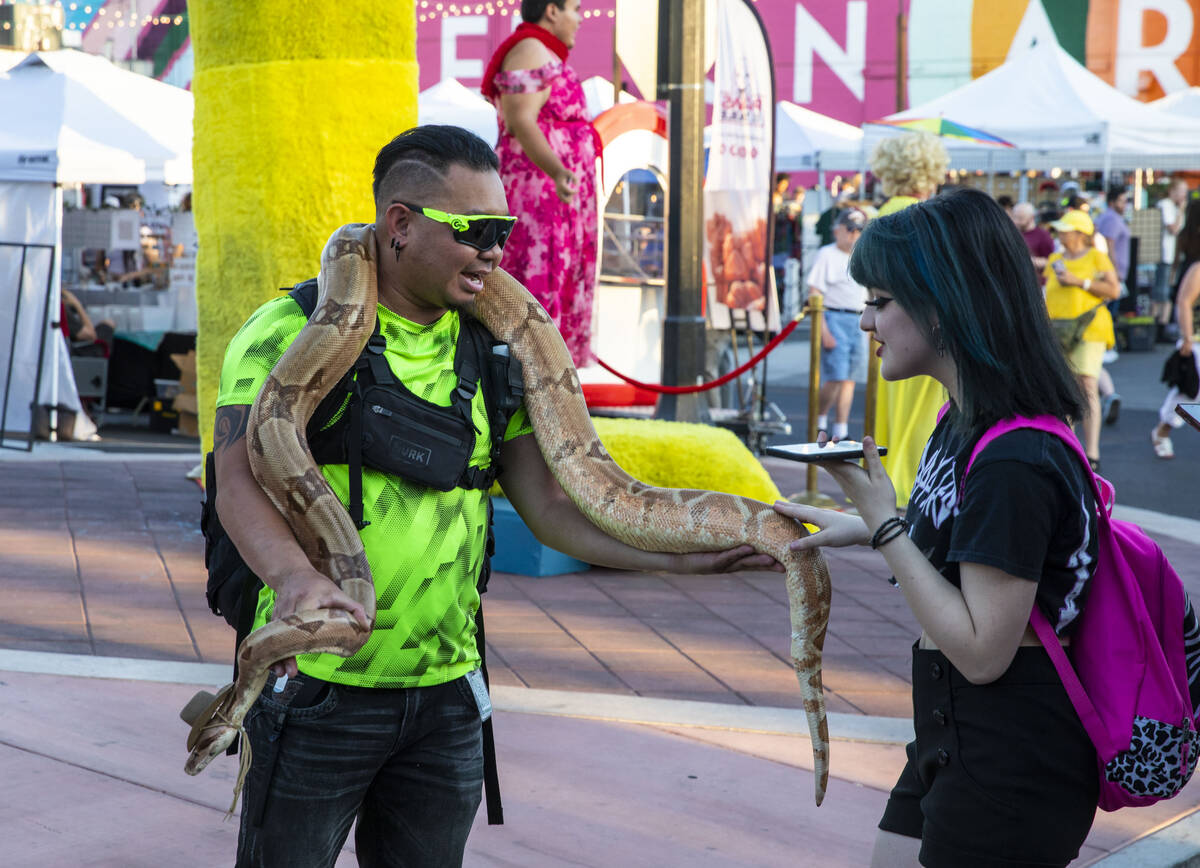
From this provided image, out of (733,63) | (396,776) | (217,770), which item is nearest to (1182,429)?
(733,63)

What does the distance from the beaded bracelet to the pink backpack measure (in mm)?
150

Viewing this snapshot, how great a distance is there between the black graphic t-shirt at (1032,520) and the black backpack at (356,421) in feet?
2.84

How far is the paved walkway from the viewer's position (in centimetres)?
381

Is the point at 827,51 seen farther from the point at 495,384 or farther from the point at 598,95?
the point at 495,384

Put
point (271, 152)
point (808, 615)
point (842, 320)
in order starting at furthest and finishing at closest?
point (842, 320) < point (271, 152) < point (808, 615)

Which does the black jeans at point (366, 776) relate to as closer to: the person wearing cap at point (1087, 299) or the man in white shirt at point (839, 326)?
the person wearing cap at point (1087, 299)

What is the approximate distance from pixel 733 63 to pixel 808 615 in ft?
27.4

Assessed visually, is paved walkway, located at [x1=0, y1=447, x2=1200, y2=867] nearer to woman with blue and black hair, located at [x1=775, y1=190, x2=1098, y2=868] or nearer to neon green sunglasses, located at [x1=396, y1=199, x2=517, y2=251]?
woman with blue and black hair, located at [x1=775, y1=190, x2=1098, y2=868]

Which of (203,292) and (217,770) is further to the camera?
(203,292)

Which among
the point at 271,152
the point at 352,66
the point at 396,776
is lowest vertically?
the point at 396,776

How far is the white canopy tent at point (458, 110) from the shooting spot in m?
16.2

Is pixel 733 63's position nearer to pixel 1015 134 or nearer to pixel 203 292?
pixel 203 292

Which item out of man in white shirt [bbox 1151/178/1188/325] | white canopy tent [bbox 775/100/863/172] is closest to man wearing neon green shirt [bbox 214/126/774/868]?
white canopy tent [bbox 775/100/863/172]

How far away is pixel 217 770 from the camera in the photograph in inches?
166
